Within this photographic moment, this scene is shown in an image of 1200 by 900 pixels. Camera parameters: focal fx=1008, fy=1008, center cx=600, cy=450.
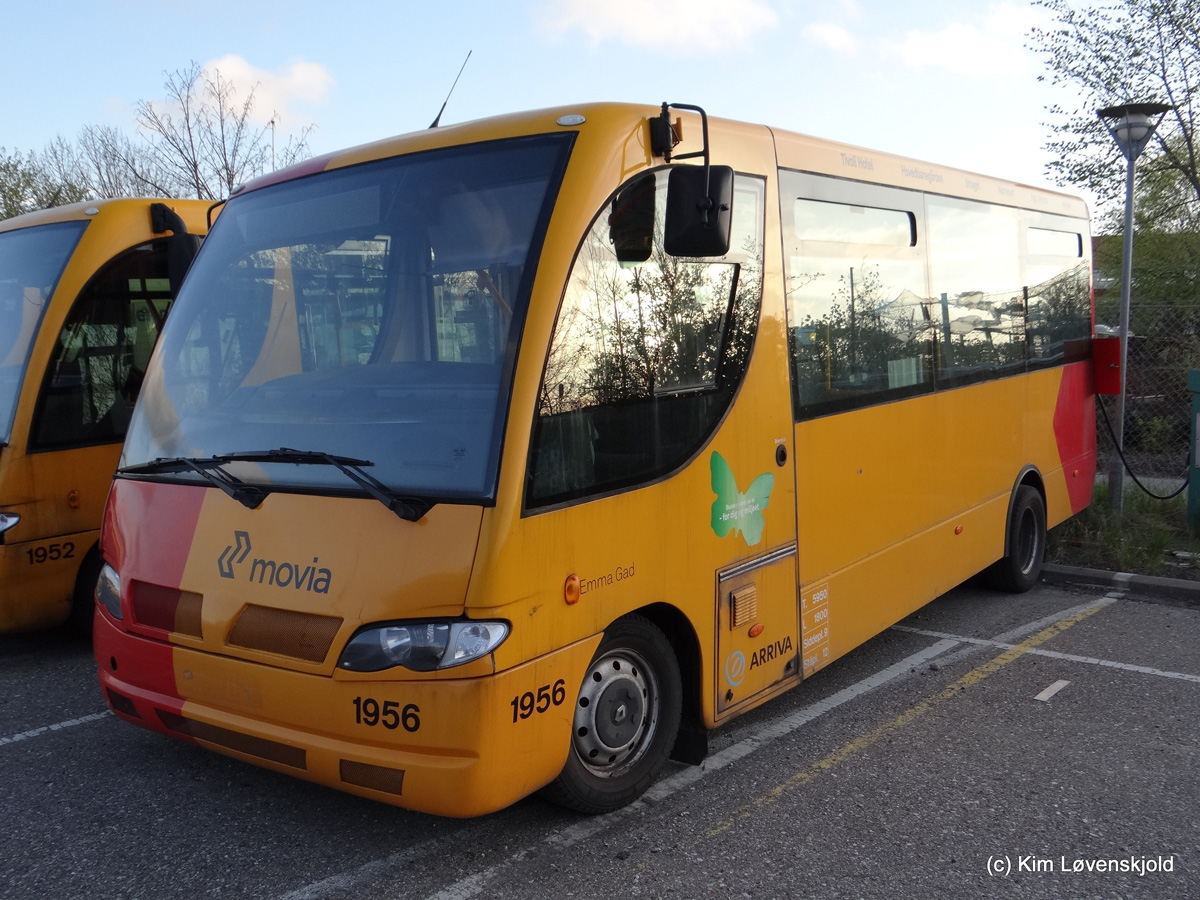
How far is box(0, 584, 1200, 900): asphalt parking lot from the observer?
11.0 ft

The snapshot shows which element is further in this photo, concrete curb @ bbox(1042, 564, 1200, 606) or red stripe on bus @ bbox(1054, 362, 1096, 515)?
red stripe on bus @ bbox(1054, 362, 1096, 515)

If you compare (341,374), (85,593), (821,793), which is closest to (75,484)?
(85,593)

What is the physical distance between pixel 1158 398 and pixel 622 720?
1021cm

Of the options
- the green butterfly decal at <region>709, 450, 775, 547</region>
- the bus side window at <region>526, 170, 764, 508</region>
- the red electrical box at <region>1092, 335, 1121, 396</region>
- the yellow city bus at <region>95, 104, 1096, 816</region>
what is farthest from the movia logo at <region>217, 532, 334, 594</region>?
the red electrical box at <region>1092, 335, 1121, 396</region>

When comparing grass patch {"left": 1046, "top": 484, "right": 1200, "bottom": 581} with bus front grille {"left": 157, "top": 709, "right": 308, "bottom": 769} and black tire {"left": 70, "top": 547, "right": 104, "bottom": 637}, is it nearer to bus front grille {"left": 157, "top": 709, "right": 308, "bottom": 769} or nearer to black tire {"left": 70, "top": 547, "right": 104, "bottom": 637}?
bus front grille {"left": 157, "top": 709, "right": 308, "bottom": 769}

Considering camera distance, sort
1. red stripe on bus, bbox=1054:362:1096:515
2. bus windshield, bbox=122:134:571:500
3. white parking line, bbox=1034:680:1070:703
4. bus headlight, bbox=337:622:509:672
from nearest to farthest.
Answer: bus headlight, bbox=337:622:509:672 → bus windshield, bbox=122:134:571:500 → white parking line, bbox=1034:680:1070:703 → red stripe on bus, bbox=1054:362:1096:515

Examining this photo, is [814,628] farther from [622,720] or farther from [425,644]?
[425,644]

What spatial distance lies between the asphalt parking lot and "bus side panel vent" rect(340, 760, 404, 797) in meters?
0.39

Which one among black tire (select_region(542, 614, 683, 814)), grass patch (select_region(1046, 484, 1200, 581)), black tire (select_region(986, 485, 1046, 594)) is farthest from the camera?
grass patch (select_region(1046, 484, 1200, 581))

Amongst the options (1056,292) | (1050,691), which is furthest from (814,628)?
(1056,292)

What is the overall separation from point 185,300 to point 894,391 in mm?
3597

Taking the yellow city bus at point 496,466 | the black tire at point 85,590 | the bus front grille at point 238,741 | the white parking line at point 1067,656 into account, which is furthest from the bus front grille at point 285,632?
the white parking line at point 1067,656

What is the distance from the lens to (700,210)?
11.5 feet

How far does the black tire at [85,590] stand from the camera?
5.89 m
